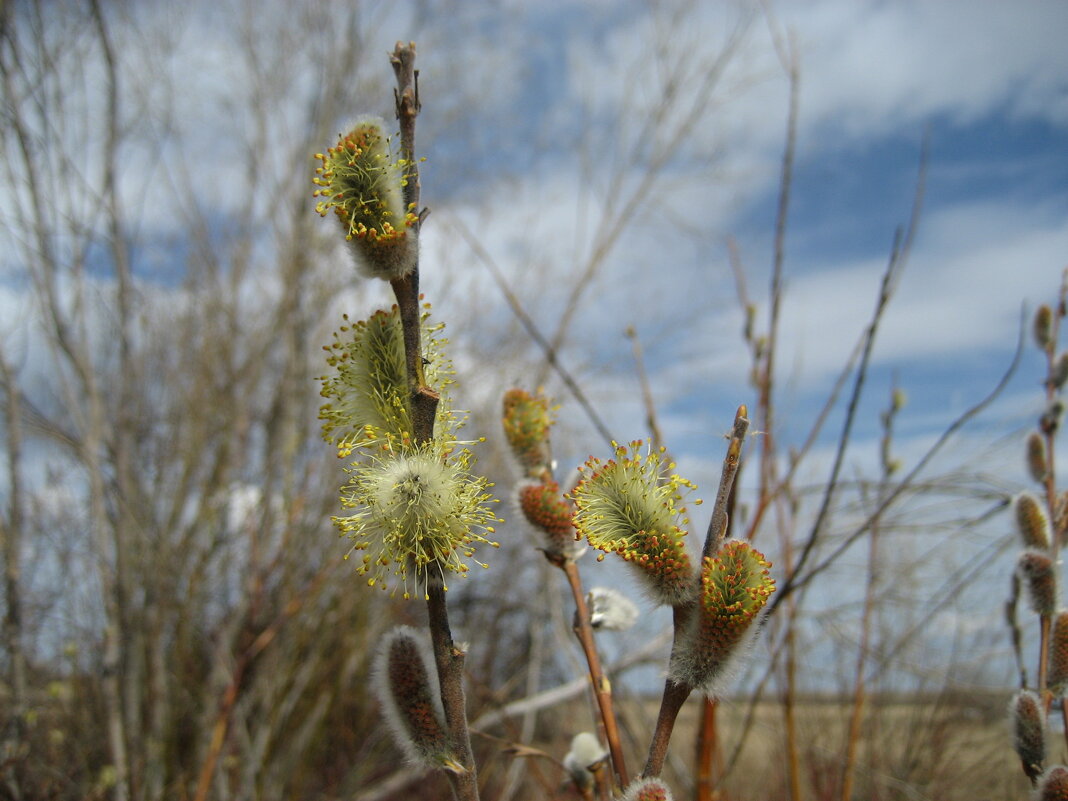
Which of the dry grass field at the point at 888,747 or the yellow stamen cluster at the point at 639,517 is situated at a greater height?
the yellow stamen cluster at the point at 639,517

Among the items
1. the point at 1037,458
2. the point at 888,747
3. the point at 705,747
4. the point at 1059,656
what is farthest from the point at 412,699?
the point at 888,747

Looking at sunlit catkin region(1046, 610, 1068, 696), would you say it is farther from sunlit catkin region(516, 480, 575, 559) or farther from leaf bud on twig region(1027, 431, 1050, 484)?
sunlit catkin region(516, 480, 575, 559)

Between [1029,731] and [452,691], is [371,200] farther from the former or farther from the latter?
[1029,731]

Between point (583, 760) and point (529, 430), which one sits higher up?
point (529, 430)

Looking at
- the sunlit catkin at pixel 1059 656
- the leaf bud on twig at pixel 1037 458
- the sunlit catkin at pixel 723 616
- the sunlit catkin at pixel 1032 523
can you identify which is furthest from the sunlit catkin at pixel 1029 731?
the leaf bud on twig at pixel 1037 458

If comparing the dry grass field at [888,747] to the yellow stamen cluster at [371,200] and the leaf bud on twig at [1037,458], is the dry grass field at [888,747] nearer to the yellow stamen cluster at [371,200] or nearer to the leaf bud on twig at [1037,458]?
the leaf bud on twig at [1037,458]

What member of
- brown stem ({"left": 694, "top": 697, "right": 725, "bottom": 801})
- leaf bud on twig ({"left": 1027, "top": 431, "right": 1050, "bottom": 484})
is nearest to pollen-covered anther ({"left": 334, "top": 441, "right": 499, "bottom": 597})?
brown stem ({"left": 694, "top": 697, "right": 725, "bottom": 801})
